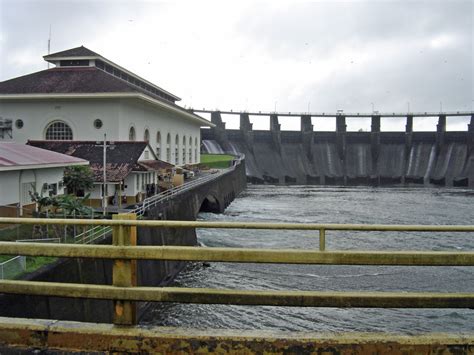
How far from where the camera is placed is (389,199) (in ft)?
165

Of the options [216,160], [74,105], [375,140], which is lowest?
[216,160]

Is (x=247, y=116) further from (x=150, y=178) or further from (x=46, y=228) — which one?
(x=46, y=228)

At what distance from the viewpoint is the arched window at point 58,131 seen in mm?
30844

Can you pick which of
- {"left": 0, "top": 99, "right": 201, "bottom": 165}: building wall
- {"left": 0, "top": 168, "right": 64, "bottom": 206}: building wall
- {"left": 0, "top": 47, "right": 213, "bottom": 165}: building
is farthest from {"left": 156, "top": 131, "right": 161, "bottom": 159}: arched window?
{"left": 0, "top": 168, "right": 64, "bottom": 206}: building wall

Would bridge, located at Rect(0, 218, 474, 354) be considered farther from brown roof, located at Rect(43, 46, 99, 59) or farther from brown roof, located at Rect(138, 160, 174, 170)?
brown roof, located at Rect(43, 46, 99, 59)

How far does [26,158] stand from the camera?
643 inches

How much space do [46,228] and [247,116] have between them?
6297cm

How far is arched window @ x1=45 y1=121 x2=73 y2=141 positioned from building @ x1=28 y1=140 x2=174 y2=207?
3.06 meters

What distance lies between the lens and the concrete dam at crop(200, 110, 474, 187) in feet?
233

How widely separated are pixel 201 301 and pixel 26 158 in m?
14.5

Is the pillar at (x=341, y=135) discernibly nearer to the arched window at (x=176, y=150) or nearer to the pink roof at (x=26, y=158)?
the arched window at (x=176, y=150)

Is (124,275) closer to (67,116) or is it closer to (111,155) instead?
(111,155)

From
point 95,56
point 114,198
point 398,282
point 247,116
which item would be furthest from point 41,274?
point 247,116

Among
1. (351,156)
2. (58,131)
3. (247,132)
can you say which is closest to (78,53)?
(58,131)
